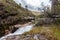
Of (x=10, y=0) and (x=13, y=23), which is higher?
(x=10, y=0)

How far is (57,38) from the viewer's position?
44.5 feet

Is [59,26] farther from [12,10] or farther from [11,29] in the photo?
[12,10]

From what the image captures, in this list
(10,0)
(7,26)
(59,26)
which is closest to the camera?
(59,26)

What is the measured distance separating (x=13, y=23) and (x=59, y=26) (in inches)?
312

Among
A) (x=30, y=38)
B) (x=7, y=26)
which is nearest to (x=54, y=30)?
(x=30, y=38)

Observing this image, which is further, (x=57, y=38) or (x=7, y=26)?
(x=7, y=26)

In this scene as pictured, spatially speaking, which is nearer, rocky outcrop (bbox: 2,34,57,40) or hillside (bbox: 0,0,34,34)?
rocky outcrop (bbox: 2,34,57,40)

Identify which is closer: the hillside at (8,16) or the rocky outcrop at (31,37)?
the rocky outcrop at (31,37)

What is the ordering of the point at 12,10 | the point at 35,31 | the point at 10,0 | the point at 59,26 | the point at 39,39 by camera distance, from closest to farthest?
the point at 39,39, the point at 35,31, the point at 59,26, the point at 12,10, the point at 10,0

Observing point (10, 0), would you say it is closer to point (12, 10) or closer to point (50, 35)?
point (12, 10)

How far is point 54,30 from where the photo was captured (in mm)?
15000

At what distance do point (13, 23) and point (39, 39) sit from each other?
9949mm

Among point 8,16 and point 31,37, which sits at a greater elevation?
point 8,16

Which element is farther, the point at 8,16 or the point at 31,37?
the point at 8,16
